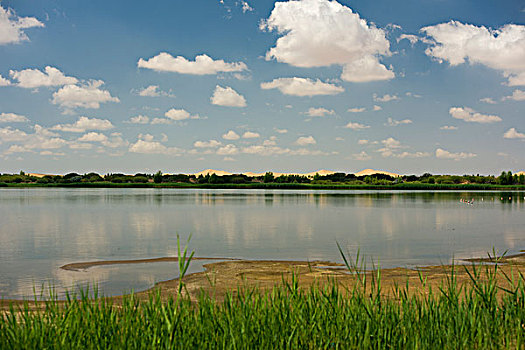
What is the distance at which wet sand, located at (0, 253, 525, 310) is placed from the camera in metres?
12.5

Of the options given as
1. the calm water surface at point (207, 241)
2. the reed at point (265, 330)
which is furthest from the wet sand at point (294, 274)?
the reed at point (265, 330)

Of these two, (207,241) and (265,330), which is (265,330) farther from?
(207,241)

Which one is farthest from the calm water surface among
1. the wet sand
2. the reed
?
the reed

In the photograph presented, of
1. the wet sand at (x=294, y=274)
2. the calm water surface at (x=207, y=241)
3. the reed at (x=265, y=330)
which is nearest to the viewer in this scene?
the reed at (x=265, y=330)

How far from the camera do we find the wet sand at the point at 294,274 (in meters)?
12.5

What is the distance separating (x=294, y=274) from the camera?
14.8 meters

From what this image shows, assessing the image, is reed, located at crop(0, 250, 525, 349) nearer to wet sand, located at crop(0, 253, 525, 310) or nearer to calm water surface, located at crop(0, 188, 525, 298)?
wet sand, located at crop(0, 253, 525, 310)

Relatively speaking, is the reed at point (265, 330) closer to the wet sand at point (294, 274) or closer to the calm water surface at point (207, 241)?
the wet sand at point (294, 274)

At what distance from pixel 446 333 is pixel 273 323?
221 centimetres

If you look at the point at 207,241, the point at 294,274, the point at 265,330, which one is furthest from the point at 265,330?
Result: the point at 207,241

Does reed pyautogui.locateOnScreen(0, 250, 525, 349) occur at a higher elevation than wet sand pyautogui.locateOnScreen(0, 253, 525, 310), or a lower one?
higher

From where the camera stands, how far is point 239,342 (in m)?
5.66

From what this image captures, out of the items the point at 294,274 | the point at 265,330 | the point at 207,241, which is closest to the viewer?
the point at 265,330

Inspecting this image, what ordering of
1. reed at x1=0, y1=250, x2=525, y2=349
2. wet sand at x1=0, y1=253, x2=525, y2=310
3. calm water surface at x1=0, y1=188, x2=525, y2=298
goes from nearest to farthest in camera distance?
reed at x1=0, y1=250, x2=525, y2=349
wet sand at x1=0, y1=253, x2=525, y2=310
calm water surface at x1=0, y1=188, x2=525, y2=298
